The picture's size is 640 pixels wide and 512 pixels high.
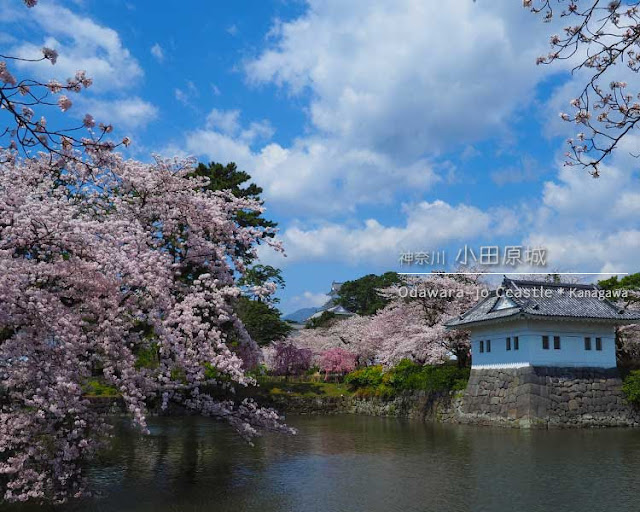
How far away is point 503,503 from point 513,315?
13.7 meters

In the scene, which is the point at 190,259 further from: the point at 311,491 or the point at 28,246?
the point at 311,491

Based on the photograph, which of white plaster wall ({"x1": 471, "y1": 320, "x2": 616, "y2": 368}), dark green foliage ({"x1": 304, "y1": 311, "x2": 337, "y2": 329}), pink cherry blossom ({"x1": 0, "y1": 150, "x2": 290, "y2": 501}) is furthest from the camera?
dark green foliage ({"x1": 304, "y1": 311, "x2": 337, "y2": 329})

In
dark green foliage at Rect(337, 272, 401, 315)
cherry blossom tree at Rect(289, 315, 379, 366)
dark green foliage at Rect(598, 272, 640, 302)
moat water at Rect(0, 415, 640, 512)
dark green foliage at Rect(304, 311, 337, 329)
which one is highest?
dark green foliage at Rect(337, 272, 401, 315)

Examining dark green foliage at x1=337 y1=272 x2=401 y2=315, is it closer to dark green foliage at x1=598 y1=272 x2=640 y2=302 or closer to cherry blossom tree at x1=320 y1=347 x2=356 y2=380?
cherry blossom tree at x1=320 y1=347 x2=356 y2=380

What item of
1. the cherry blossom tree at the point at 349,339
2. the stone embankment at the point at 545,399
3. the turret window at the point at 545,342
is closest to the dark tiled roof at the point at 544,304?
the turret window at the point at 545,342

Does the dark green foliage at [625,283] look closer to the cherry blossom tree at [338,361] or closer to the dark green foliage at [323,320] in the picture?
the cherry blossom tree at [338,361]

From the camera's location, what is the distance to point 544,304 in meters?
24.2

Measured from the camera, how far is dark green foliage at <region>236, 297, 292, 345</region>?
1378 inches

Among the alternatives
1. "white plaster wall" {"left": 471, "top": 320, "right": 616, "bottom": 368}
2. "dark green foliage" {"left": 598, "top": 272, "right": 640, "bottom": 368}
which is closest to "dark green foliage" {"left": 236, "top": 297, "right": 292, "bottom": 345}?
"white plaster wall" {"left": 471, "top": 320, "right": 616, "bottom": 368}

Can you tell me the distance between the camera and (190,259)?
480 inches

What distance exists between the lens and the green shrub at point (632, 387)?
77.6ft

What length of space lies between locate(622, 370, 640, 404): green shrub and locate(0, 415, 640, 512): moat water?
2.12m

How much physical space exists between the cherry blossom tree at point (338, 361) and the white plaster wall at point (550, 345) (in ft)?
65.8

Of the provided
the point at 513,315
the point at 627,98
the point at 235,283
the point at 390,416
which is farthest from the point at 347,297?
the point at 627,98
